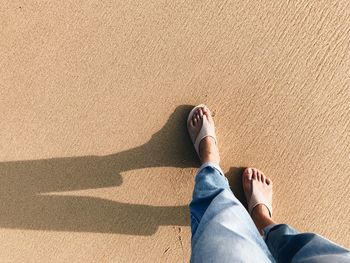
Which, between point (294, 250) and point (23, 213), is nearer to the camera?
point (294, 250)

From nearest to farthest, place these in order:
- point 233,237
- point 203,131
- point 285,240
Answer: point 233,237
point 285,240
point 203,131

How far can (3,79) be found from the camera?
1.67 meters

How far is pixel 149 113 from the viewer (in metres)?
1.69

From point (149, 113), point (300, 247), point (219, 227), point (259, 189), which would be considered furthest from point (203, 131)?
point (300, 247)

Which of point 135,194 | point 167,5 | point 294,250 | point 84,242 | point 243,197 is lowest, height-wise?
point 84,242

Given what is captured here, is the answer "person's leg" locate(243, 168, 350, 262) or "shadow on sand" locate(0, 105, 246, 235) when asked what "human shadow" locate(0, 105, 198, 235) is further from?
"person's leg" locate(243, 168, 350, 262)

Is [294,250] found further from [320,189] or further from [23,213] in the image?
[23,213]

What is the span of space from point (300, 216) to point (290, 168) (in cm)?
23

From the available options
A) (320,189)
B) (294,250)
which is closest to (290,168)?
(320,189)

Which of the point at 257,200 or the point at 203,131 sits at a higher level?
the point at 203,131

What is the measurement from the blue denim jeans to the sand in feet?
0.75

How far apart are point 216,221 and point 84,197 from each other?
0.68 metres

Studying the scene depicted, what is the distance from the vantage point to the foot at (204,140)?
1643 millimetres

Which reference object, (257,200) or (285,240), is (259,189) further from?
(285,240)
